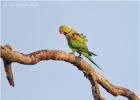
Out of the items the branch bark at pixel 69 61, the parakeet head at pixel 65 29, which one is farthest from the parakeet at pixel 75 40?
the branch bark at pixel 69 61

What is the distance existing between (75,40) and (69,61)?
724 mm

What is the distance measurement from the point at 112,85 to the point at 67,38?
1067 millimetres

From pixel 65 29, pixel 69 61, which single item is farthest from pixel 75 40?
pixel 69 61

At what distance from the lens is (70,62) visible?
693 centimetres

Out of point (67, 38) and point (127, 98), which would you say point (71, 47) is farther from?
point (127, 98)

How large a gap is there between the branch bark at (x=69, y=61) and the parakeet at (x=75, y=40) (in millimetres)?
404

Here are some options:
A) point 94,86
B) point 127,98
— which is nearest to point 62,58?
point 94,86

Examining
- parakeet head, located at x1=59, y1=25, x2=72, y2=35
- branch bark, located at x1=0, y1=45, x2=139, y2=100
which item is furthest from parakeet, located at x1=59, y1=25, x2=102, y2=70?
branch bark, located at x1=0, y1=45, x2=139, y2=100

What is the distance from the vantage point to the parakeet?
746cm

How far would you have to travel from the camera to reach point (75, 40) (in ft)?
24.7

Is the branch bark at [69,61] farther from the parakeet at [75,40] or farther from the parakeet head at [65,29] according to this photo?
the parakeet head at [65,29]

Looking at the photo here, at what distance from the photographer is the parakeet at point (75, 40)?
294 inches

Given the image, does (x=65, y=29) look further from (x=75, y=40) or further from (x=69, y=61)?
(x=69, y=61)

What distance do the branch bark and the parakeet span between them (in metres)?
0.40
